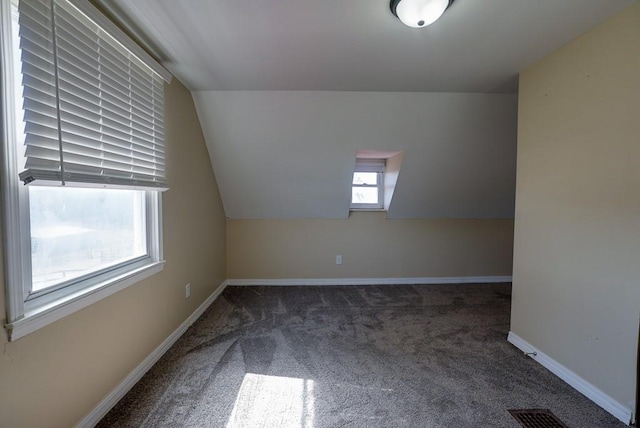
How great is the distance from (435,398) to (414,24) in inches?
81.4

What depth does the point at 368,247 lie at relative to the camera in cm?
377

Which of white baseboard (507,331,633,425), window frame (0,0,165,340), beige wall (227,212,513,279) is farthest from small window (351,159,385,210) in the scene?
window frame (0,0,165,340)

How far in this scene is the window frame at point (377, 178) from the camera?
3.67 metres

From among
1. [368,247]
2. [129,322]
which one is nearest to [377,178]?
[368,247]

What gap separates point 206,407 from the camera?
154cm

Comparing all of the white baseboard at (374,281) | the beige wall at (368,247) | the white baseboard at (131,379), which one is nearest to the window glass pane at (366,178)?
the beige wall at (368,247)

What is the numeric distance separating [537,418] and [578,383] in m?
0.47

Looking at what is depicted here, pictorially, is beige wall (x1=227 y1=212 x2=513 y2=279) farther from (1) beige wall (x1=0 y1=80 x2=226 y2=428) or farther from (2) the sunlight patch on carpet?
(2) the sunlight patch on carpet

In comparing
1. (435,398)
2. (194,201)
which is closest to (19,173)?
(194,201)

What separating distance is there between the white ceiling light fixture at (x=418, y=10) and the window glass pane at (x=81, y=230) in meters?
1.81

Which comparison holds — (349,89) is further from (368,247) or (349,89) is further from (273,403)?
(273,403)

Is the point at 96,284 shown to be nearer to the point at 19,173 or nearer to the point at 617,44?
the point at 19,173

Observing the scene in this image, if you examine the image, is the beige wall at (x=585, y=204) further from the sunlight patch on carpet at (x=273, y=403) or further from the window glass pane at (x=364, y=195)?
the window glass pane at (x=364, y=195)

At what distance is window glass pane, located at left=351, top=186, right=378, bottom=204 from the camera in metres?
3.79
